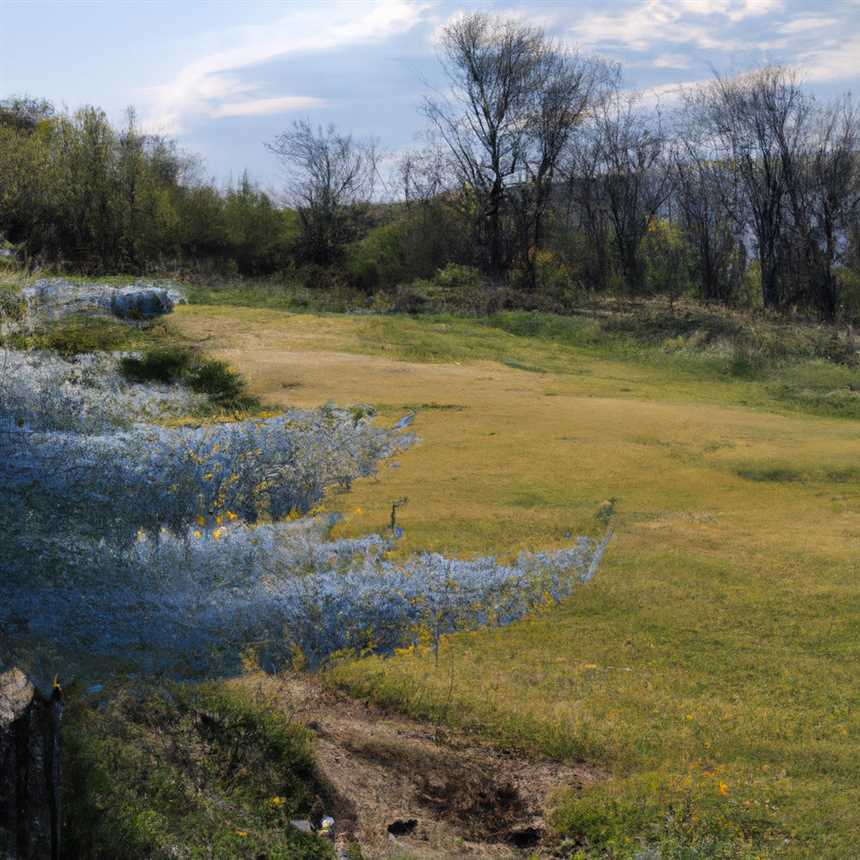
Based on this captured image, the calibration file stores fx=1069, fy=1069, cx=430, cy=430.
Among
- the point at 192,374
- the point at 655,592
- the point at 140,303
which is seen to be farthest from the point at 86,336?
the point at 655,592

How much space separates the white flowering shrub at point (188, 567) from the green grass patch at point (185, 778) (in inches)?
16.8

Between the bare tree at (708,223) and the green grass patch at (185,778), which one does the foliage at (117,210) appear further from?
the green grass patch at (185,778)

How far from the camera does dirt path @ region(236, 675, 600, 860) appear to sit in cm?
447

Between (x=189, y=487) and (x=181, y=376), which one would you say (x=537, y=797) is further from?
(x=181, y=376)

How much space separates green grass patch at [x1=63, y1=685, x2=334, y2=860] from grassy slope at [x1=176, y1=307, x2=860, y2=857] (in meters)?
0.77

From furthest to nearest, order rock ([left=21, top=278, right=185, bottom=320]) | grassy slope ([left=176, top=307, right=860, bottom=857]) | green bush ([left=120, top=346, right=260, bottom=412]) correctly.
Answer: rock ([left=21, top=278, right=185, bottom=320]) < green bush ([left=120, top=346, right=260, bottom=412]) < grassy slope ([left=176, top=307, right=860, bottom=857])

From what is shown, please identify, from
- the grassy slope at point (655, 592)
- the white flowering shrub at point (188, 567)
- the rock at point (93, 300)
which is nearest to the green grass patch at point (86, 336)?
the rock at point (93, 300)

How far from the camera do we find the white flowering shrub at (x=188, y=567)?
5.40 metres

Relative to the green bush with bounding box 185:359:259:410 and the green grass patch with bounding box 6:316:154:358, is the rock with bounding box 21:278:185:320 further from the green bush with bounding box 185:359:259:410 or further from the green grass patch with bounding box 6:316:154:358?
the green bush with bounding box 185:359:259:410

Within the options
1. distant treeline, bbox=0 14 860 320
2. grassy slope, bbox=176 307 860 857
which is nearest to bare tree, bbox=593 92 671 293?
distant treeline, bbox=0 14 860 320

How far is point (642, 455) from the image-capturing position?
9.80m

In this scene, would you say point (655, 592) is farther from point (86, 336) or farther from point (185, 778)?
point (86, 336)

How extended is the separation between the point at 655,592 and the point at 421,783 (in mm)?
2279

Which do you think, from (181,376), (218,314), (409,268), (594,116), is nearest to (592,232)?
(594,116)
